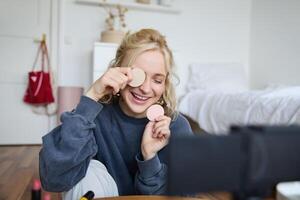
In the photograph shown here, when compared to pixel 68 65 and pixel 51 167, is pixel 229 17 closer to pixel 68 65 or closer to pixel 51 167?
pixel 68 65

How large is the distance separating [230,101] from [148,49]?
1596mm

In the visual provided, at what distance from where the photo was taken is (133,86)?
890 mm

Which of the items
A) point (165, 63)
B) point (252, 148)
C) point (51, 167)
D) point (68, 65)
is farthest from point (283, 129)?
point (68, 65)

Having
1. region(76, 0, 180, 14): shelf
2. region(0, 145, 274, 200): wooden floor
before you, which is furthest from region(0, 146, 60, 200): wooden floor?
region(76, 0, 180, 14): shelf

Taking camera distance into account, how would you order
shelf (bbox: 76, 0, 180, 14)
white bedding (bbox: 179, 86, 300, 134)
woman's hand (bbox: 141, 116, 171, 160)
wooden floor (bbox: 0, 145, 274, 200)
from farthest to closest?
shelf (bbox: 76, 0, 180, 14), white bedding (bbox: 179, 86, 300, 134), wooden floor (bbox: 0, 145, 274, 200), woman's hand (bbox: 141, 116, 171, 160)

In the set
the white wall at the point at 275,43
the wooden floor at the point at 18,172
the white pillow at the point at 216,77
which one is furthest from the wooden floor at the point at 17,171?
the white wall at the point at 275,43

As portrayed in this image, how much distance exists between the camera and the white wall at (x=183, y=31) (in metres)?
3.16

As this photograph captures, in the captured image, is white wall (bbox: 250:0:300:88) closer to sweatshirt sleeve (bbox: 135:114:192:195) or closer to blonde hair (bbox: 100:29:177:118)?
blonde hair (bbox: 100:29:177:118)

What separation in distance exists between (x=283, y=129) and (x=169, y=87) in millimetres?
790

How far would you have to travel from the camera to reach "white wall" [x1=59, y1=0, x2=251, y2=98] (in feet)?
10.4

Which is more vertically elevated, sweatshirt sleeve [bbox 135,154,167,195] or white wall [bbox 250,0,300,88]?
white wall [bbox 250,0,300,88]

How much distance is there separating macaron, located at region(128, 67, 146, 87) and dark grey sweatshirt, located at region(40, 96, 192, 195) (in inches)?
4.4

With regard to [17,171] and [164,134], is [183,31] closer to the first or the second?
[17,171]

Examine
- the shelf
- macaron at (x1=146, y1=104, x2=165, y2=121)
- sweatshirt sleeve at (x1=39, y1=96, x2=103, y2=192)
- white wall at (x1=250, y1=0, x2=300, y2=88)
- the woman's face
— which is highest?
the shelf
